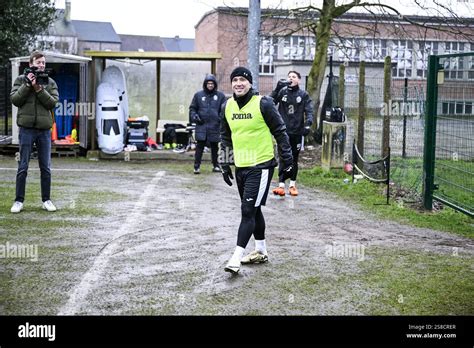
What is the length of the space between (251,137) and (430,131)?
4.88m

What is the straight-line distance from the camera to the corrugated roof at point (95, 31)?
9256cm

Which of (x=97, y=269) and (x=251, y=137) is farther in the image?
(x=251, y=137)

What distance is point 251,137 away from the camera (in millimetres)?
7984

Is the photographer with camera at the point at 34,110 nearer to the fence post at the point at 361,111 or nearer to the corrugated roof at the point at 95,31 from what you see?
the fence post at the point at 361,111

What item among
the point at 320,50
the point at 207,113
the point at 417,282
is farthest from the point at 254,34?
the point at 417,282

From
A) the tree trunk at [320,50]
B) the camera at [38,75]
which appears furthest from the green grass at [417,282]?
the tree trunk at [320,50]

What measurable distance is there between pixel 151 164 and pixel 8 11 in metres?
12.3

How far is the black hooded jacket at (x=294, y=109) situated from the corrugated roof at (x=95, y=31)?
8077cm

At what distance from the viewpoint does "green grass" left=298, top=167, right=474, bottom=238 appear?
1087cm

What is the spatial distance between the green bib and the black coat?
825 centimetres

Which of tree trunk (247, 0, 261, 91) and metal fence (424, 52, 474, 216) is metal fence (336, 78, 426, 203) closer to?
metal fence (424, 52, 474, 216)

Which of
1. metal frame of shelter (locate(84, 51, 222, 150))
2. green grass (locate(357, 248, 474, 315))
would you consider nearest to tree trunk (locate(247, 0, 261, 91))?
metal frame of shelter (locate(84, 51, 222, 150))

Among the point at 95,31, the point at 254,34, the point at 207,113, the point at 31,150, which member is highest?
the point at 95,31

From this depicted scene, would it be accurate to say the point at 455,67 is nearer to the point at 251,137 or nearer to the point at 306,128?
the point at 306,128
